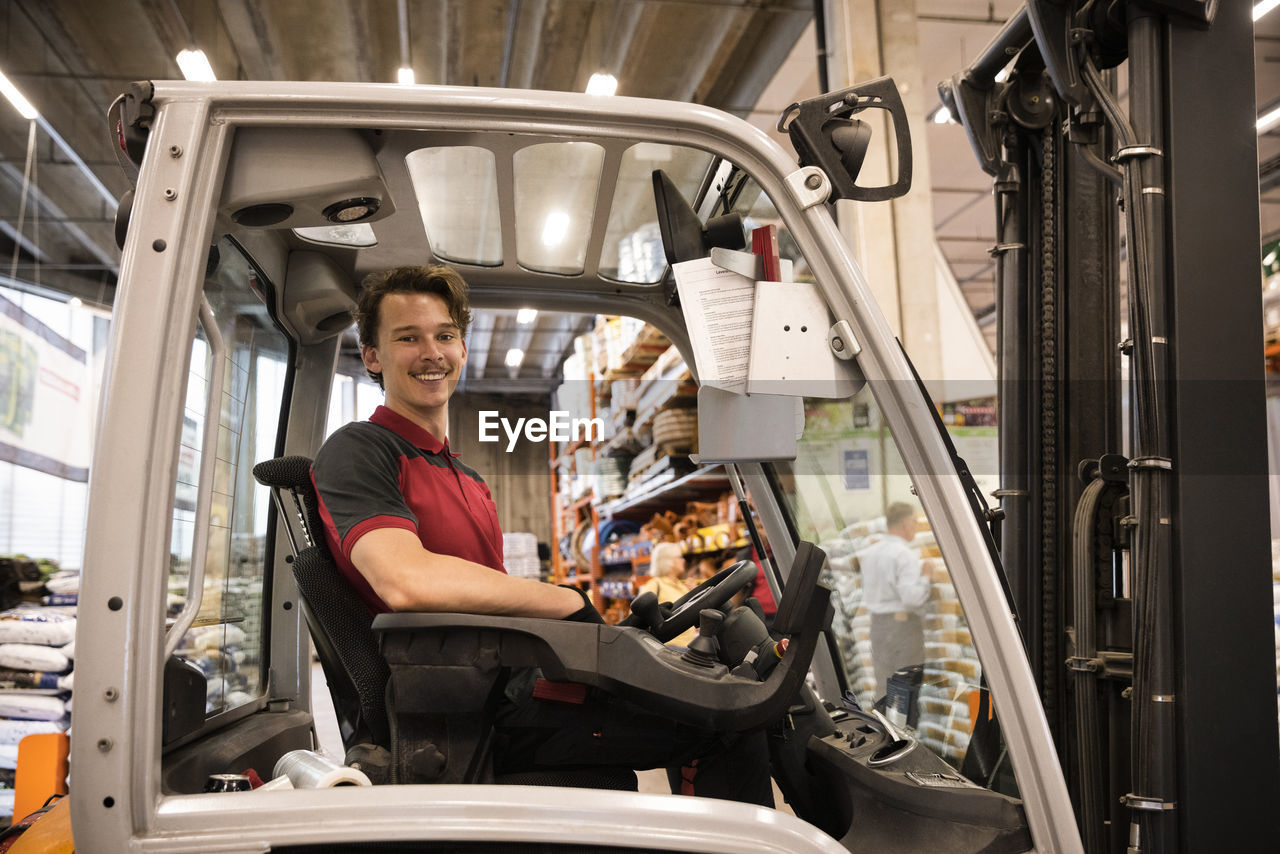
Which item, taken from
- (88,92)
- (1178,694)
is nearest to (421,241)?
(1178,694)

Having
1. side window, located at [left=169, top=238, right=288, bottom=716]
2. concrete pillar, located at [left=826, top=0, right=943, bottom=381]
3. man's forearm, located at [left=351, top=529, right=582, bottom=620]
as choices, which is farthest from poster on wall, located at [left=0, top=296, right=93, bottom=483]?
man's forearm, located at [left=351, top=529, right=582, bottom=620]

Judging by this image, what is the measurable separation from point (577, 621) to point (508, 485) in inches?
37.5

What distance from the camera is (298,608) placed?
9.71 feet

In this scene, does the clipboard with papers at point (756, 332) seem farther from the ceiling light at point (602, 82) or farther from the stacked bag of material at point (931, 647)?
the ceiling light at point (602, 82)

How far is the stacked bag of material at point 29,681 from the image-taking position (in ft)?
18.3

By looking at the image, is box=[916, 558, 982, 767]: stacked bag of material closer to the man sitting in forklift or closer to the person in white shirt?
the man sitting in forklift

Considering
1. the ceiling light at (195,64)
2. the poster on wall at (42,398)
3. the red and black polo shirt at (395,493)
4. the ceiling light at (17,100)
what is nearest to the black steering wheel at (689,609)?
the red and black polo shirt at (395,493)

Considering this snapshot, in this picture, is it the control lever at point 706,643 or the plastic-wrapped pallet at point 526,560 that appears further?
the plastic-wrapped pallet at point 526,560

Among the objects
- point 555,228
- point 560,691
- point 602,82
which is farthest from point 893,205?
point 560,691

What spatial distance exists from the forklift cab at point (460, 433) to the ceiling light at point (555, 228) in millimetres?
56

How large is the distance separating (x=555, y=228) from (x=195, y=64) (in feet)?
17.8

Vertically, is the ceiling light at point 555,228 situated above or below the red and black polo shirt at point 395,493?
above

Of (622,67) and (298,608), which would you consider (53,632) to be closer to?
(298,608)

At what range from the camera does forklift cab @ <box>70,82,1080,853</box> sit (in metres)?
1.60
